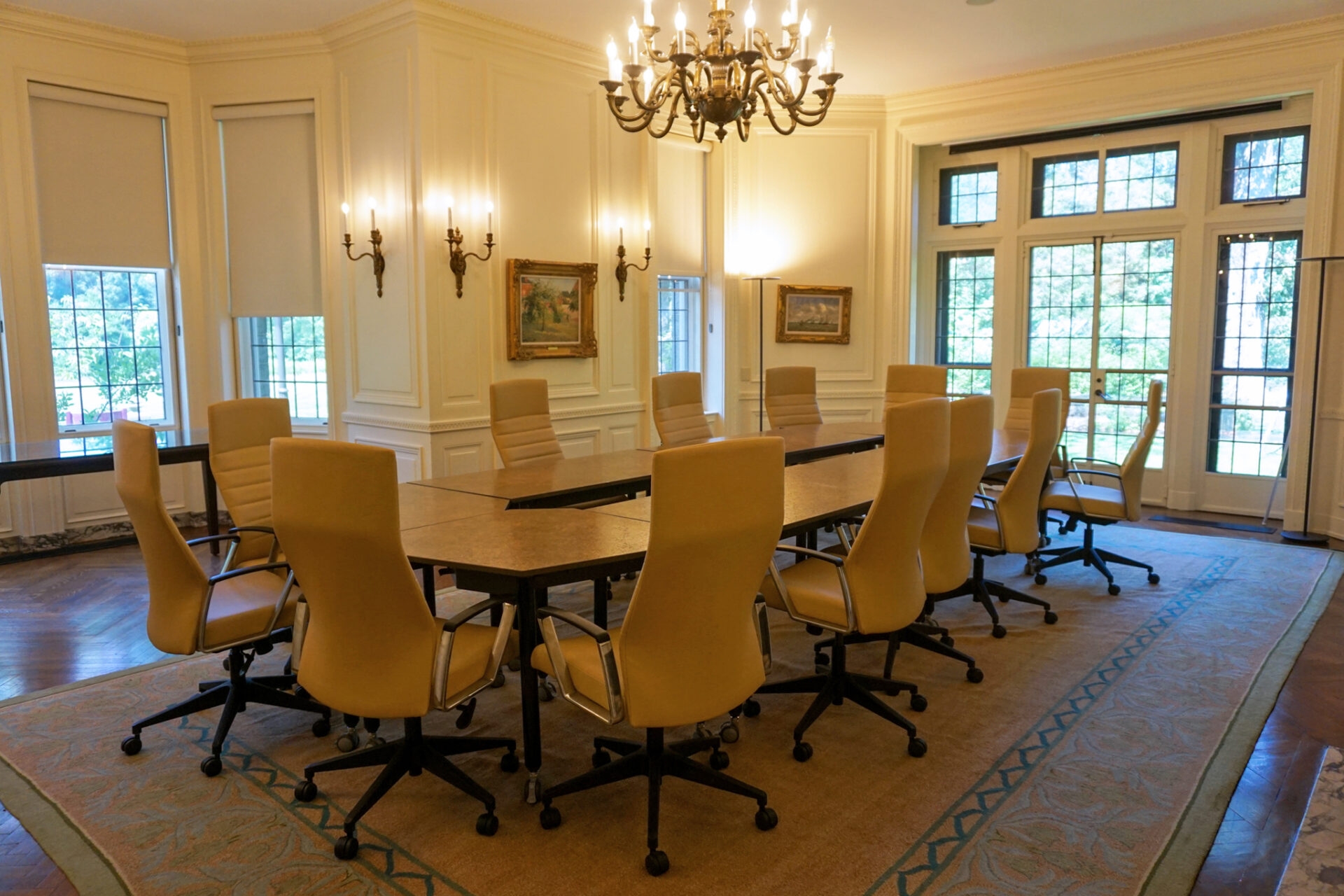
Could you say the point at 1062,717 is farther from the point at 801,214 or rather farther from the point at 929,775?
the point at 801,214

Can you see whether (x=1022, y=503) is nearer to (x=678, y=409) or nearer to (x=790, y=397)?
(x=678, y=409)

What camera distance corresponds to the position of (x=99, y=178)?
6176 millimetres

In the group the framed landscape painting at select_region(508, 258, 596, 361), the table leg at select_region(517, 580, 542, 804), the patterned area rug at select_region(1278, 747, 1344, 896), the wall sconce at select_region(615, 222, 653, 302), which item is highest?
the wall sconce at select_region(615, 222, 653, 302)

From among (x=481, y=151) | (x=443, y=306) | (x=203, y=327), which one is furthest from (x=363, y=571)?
(x=203, y=327)

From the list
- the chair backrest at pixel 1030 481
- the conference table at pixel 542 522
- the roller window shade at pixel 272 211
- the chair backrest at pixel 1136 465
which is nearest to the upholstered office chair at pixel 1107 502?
the chair backrest at pixel 1136 465

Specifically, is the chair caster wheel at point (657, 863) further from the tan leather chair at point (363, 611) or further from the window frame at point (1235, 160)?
the window frame at point (1235, 160)

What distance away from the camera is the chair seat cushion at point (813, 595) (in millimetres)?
3111

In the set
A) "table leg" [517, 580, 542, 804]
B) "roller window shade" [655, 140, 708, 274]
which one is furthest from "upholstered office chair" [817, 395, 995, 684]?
"roller window shade" [655, 140, 708, 274]

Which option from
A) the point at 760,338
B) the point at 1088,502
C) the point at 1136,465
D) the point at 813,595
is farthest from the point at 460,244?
the point at 1136,465

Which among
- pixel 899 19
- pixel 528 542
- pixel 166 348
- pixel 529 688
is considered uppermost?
pixel 899 19

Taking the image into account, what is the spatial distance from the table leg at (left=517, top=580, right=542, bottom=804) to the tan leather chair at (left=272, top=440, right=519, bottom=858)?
0.32 ft

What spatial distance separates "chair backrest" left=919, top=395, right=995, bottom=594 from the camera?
3.36 metres

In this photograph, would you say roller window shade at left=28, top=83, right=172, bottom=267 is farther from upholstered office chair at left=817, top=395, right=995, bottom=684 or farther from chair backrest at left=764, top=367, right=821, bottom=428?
upholstered office chair at left=817, top=395, right=995, bottom=684

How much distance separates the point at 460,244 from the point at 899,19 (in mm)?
3220
